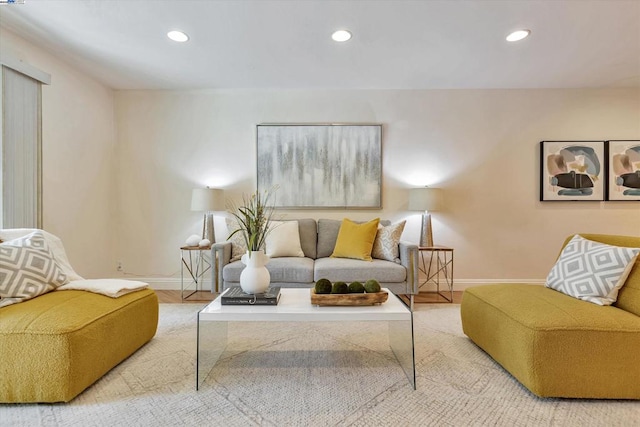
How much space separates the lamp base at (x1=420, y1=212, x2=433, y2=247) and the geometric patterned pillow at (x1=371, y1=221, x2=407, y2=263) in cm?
44

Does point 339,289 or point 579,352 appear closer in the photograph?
point 579,352

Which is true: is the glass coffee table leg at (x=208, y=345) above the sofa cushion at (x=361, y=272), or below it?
below

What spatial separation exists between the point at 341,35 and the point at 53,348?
2.86 m

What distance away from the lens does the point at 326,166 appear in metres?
3.96

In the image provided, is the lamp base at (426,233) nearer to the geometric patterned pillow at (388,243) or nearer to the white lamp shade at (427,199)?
the white lamp shade at (427,199)

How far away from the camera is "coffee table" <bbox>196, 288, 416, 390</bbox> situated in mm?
1701

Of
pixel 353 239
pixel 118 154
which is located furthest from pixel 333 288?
pixel 118 154

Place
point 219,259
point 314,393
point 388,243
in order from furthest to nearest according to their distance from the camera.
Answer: point 388,243 < point 219,259 < point 314,393

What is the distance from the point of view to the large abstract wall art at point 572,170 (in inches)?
152

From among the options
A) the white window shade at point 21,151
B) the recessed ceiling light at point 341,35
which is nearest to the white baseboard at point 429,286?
the white window shade at point 21,151

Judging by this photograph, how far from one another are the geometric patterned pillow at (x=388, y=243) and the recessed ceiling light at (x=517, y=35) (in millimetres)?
1904

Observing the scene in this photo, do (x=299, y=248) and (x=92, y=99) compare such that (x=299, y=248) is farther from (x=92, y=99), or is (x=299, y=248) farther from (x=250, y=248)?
(x=92, y=99)

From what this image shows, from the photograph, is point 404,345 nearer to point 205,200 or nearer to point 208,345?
point 208,345

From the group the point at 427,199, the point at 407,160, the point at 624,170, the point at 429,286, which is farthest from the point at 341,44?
the point at 624,170
